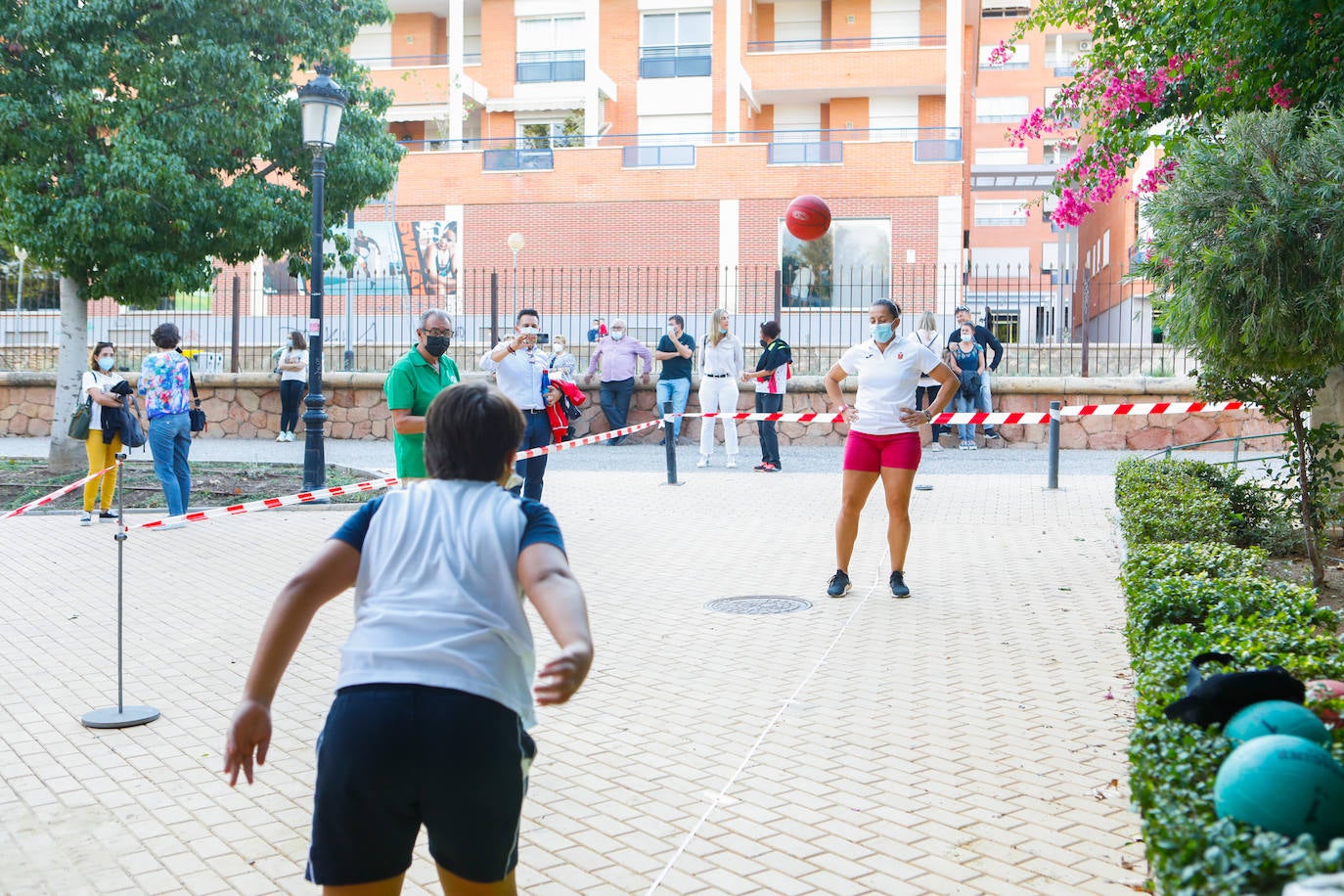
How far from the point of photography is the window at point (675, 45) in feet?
125

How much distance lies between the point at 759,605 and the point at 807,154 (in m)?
28.7

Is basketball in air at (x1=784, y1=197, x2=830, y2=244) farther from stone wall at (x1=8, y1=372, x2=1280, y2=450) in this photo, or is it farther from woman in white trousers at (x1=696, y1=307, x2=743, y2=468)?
stone wall at (x1=8, y1=372, x2=1280, y2=450)

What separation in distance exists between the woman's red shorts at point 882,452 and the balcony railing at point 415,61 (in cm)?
3462

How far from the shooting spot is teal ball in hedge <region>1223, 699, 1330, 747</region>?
290 cm

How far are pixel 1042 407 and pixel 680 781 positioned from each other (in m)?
15.0

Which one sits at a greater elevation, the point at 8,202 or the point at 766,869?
the point at 8,202

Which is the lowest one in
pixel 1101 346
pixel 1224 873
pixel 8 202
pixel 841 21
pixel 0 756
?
pixel 0 756

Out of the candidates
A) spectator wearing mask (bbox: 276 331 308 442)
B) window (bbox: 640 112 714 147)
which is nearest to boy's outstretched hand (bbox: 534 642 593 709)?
spectator wearing mask (bbox: 276 331 308 442)

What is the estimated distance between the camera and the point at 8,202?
1365cm

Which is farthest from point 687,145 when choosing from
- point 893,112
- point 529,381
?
point 529,381

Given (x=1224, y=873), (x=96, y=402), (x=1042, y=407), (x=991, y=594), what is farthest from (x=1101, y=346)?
(x=1224, y=873)

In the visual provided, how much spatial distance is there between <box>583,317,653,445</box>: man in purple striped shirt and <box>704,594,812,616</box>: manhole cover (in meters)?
11.1

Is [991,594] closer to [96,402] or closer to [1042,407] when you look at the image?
[96,402]

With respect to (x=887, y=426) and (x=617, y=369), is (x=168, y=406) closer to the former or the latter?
(x=887, y=426)
